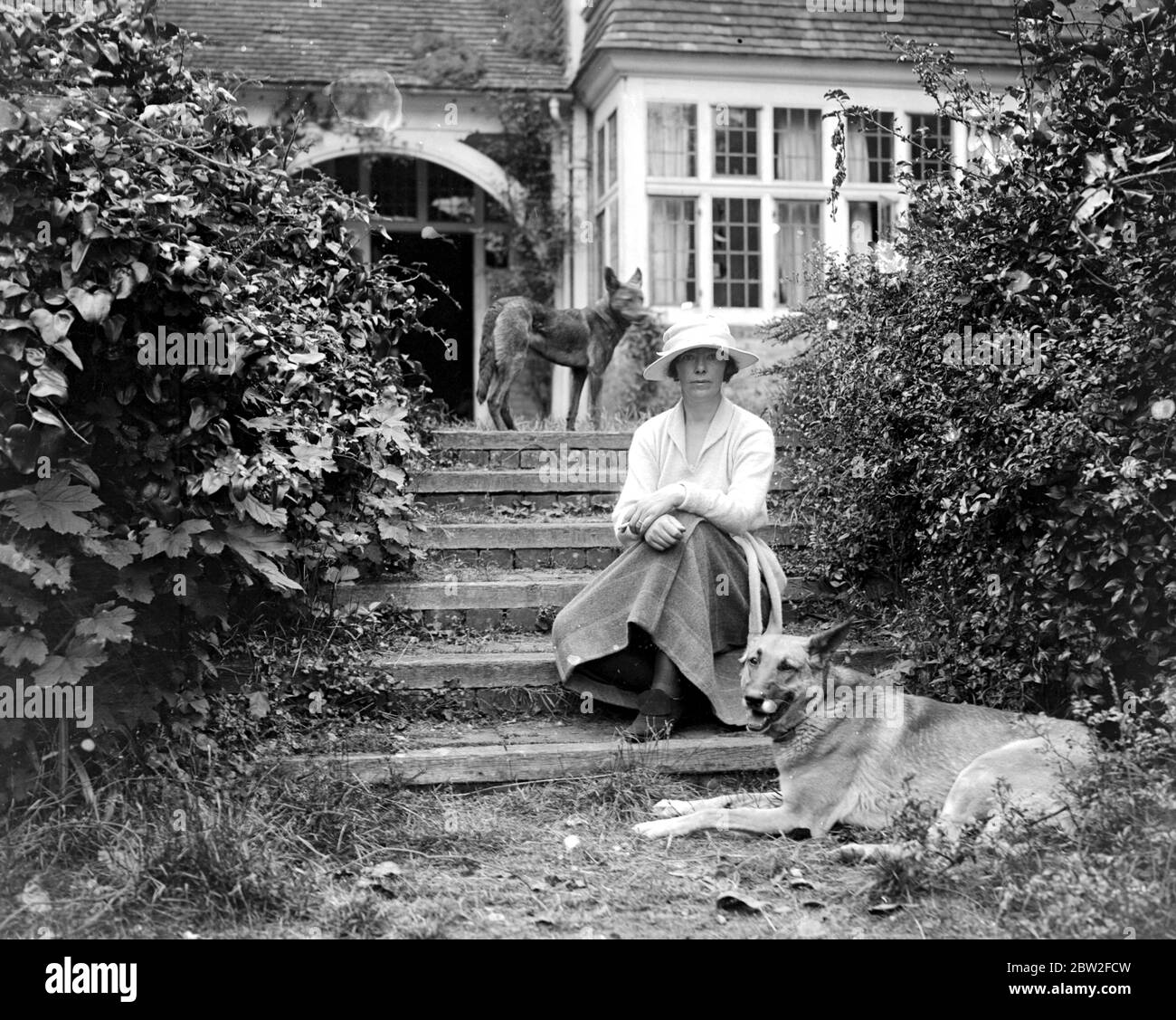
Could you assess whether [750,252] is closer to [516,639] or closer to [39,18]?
[516,639]

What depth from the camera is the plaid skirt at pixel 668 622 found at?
5.27m

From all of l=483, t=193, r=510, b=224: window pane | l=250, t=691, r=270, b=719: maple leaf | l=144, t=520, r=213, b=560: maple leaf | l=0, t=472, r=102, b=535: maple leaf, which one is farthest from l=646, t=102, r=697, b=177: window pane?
l=0, t=472, r=102, b=535: maple leaf

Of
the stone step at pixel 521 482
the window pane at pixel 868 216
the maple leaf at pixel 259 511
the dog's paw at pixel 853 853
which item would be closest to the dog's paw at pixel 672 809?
the dog's paw at pixel 853 853

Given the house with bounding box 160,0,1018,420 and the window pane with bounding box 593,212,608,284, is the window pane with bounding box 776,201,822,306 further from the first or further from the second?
the window pane with bounding box 593,212,608,284

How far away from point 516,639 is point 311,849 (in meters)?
2.48

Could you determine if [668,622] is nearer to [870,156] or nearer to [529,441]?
[529,441]

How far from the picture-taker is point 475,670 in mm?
5828

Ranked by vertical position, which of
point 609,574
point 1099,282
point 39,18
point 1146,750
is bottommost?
point 1146,750

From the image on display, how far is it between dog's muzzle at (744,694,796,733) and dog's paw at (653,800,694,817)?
45 centimetres

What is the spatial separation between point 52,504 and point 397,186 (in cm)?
1251

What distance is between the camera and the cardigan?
17.4 ft

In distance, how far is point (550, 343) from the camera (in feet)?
33.2
